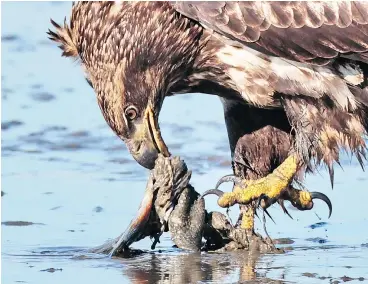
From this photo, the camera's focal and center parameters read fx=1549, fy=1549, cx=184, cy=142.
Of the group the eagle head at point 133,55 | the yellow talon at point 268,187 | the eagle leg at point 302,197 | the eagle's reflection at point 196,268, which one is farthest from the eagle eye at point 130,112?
the eagle leg at point 302,197

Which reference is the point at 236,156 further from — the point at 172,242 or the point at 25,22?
the point at 25,22

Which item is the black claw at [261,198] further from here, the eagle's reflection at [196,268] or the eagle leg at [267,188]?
the eagle's reflection at [196,268]

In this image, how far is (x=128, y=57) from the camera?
9.33m

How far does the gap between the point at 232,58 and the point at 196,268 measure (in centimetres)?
158

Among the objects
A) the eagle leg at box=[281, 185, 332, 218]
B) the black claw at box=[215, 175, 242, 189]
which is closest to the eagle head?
the black claw at box=[215, 175, 242, 189]

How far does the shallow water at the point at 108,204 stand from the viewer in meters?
8.34

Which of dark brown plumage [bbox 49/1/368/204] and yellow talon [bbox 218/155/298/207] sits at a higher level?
dark brown plumage [bbox 49/1/368/204]

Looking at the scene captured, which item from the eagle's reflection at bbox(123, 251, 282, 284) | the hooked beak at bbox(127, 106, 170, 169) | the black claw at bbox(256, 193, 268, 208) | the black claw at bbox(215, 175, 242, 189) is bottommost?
the eagle's reflection at bbox(123, 251, 282, 284)

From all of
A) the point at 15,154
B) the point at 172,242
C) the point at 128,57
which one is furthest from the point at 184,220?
the point at 15,154

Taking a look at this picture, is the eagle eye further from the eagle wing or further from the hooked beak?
the eagle wing

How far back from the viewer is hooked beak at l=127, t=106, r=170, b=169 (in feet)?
30.4

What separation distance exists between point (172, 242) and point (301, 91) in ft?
3.93

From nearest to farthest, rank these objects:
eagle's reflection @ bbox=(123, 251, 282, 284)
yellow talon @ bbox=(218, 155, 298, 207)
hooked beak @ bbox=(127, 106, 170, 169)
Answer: eagle's reflection @ bbox=(123, 251, 282, 284) → hooked beak @ bbox=(127, 106, 170, 169) → yellow talon @ bbox=(218, 155, 298, 207)

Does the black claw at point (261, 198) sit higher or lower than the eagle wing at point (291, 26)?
lower
